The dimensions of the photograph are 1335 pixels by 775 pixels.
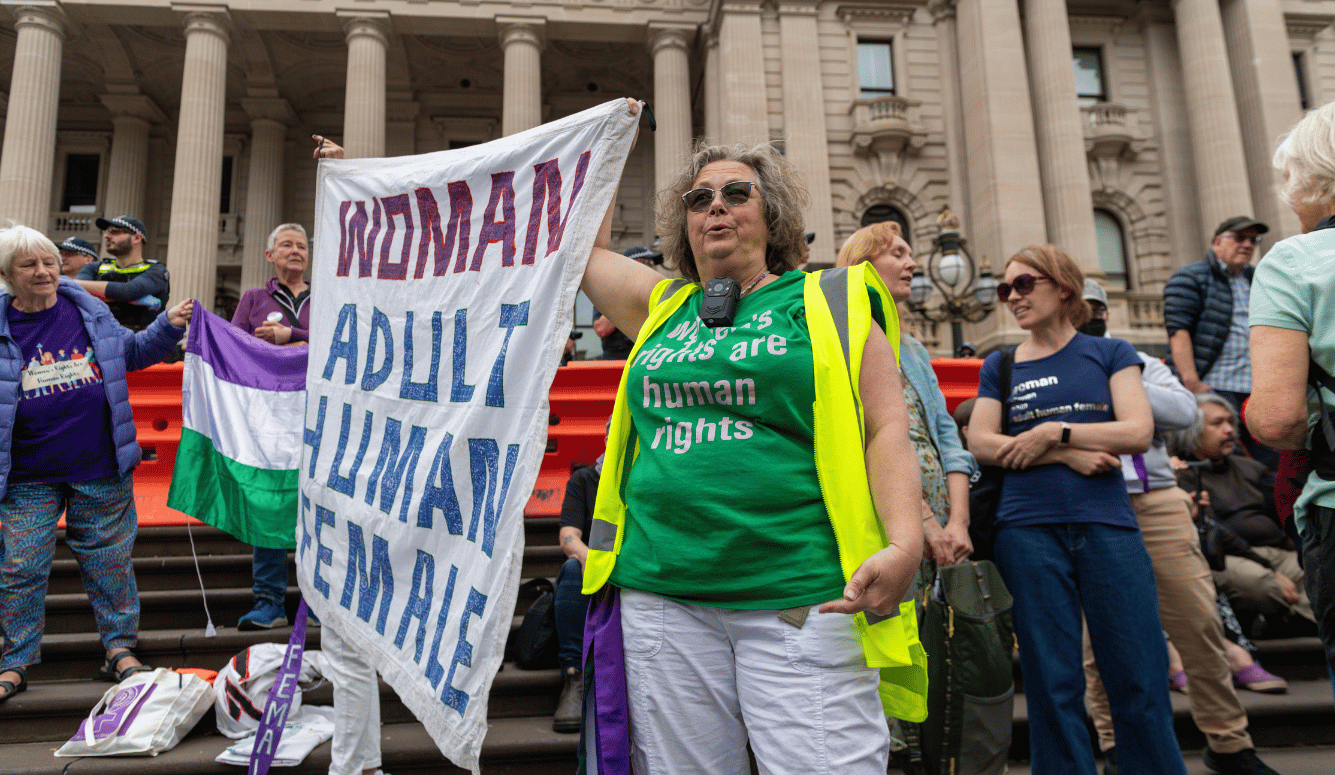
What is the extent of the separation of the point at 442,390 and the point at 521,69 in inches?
882

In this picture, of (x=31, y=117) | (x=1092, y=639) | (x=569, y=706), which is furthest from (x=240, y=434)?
(x=31, y=117)

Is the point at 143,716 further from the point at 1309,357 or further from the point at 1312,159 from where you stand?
the point at 1312,159

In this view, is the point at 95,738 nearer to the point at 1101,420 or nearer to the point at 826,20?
the point at 1101,420

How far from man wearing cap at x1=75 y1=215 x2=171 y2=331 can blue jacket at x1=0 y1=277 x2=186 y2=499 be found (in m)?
1.35

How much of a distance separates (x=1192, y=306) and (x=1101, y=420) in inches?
148

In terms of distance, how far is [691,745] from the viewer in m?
1.65

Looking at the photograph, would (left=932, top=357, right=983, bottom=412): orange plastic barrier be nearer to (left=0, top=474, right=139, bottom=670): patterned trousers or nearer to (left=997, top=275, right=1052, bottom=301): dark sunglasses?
(left=997, top=275, right=1052, bottom=301): dark sunglasses

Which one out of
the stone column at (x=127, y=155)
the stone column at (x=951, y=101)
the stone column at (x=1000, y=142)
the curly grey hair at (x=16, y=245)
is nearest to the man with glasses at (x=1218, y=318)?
the curly grey hair at (x=16, y=245)

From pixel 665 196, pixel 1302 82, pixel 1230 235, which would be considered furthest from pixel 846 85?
pixel 665 196

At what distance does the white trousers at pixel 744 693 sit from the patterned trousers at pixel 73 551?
148 inches

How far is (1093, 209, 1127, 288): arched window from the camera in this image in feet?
74.2

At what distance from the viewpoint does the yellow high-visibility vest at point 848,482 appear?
62.0 inches

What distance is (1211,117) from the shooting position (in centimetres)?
2170

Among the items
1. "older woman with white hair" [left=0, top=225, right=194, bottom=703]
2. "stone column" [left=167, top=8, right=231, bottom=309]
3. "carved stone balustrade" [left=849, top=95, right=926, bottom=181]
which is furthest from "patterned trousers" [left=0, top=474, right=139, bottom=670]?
"carved stone balustrade" [left=849, top=95, right=926, bottom=181]
